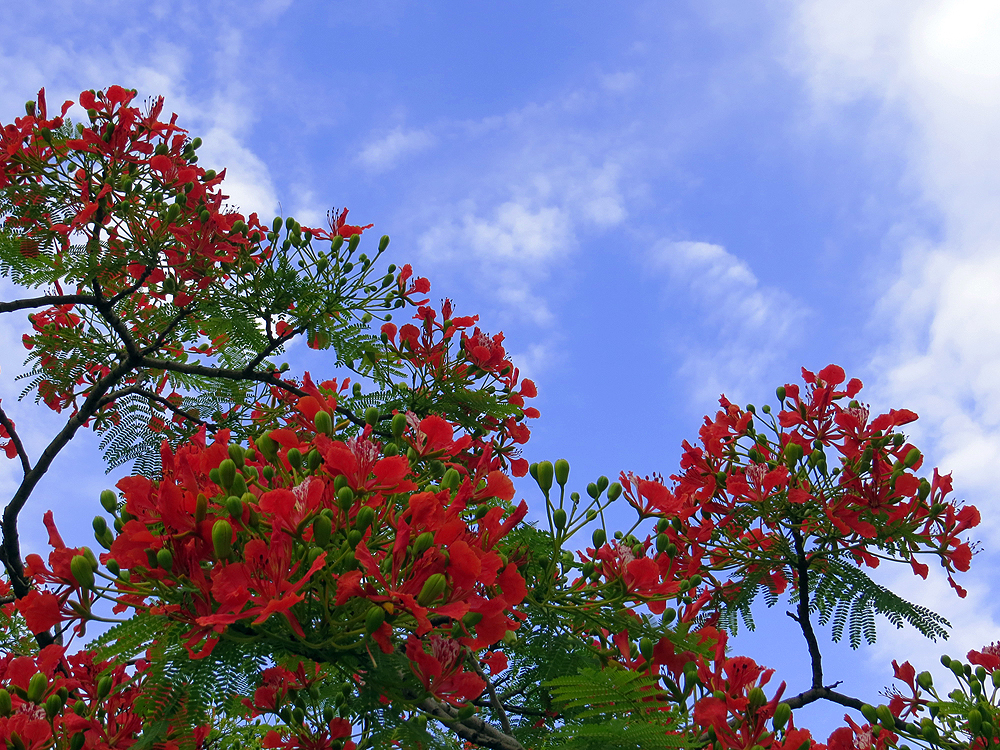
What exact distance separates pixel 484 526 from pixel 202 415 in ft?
11.2

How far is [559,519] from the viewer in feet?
6.70

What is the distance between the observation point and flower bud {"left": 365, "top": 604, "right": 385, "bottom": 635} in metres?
1.43

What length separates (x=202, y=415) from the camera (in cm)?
464

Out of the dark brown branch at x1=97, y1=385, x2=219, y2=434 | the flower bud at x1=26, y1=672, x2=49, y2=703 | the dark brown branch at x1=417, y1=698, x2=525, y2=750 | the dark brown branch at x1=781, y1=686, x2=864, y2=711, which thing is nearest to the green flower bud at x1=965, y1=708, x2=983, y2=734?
the dark brown branch at x1=781, y1=686, x2=864, y2=711

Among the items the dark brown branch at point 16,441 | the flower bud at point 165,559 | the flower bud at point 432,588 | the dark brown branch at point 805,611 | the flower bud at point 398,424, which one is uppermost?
the dark brown branch at point 16,441

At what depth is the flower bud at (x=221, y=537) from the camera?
1459 millimetres

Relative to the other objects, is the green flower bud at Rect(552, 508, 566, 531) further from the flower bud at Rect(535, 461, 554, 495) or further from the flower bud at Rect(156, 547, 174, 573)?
the flower bud at Rect(156, 547, 174, 573)

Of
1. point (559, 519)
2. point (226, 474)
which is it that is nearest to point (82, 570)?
point (226, 474)

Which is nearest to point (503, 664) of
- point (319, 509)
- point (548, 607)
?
point (548, 607)

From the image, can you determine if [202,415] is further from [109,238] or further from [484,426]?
[484,426]

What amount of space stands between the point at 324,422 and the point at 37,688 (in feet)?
3.62

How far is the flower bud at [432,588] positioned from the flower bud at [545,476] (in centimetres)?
70

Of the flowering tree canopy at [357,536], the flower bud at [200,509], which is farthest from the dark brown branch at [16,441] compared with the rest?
the flower bud at [200,509]

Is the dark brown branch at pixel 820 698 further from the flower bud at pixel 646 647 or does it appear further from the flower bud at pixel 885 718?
the flower bud at pixel 646 647
